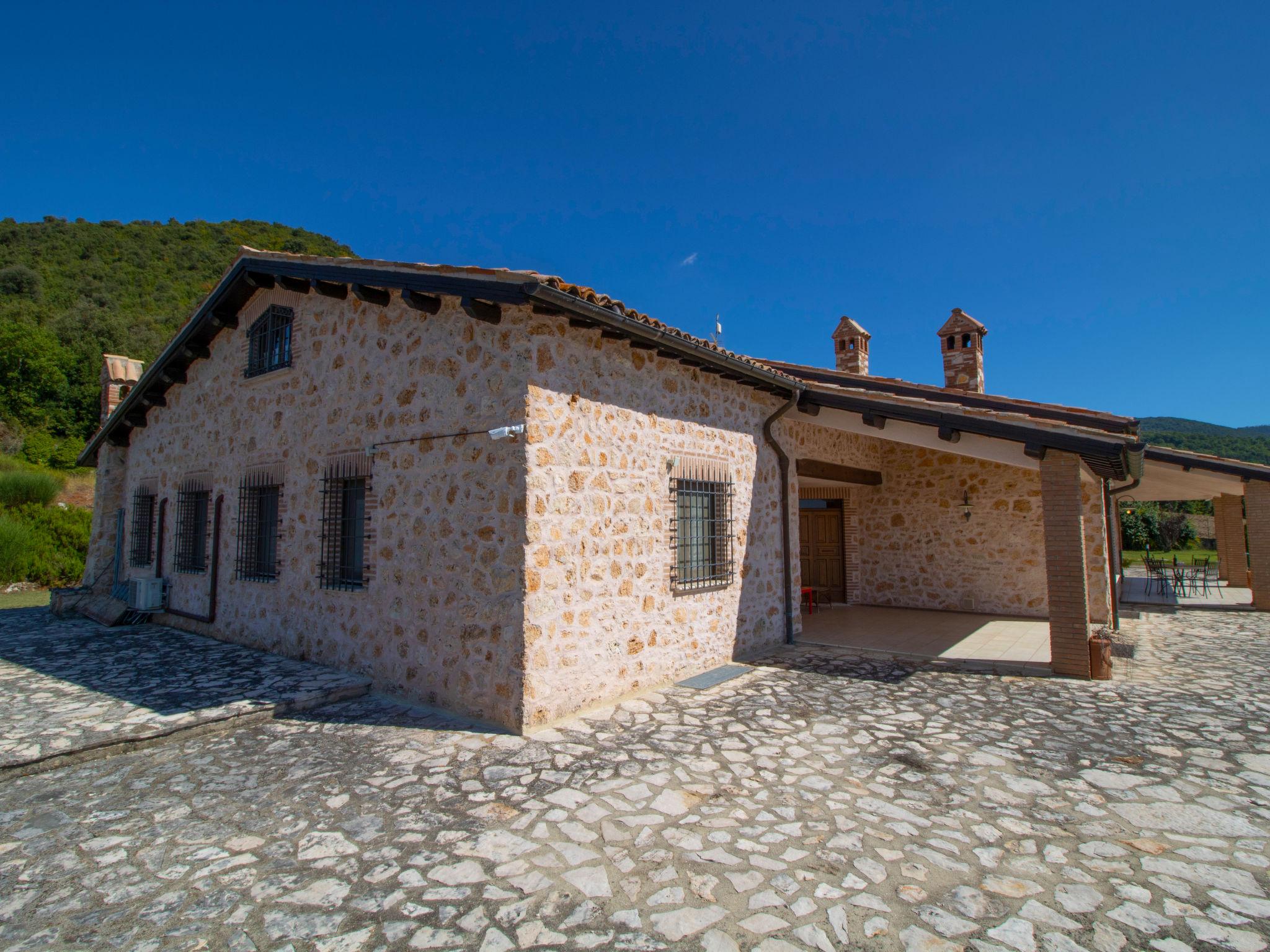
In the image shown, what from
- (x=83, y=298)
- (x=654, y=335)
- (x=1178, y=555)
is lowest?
(x=1178, y=555)

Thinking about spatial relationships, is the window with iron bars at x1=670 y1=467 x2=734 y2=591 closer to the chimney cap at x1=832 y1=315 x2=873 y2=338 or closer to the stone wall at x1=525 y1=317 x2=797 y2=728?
the stone wall at x1=525 y1=317 x2=797 y2=728

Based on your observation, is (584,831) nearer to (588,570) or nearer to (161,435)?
(588,570)

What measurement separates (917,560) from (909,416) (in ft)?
17.7

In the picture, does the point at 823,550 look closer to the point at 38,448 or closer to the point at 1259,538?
the point at 1259,538

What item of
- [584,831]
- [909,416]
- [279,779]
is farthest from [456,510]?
[909,416]

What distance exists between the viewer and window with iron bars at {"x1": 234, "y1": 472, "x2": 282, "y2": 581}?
27.9 ft

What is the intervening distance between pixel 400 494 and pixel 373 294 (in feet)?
6.67

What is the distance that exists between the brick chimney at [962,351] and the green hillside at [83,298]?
26142mm

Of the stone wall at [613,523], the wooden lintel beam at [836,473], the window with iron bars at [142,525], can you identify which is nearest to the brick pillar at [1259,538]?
the wooden lintel beam at [836,473]

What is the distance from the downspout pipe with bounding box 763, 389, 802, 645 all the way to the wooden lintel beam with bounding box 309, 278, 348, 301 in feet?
Answer: 17.5

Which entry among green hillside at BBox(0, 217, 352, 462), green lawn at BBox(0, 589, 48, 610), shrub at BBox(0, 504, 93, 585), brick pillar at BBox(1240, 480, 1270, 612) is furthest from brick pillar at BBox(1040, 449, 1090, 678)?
green hillside at BBox(0, 217, 352, 462)

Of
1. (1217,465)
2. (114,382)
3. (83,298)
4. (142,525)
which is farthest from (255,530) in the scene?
(83,298)

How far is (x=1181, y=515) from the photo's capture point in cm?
3034

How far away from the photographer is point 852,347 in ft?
44.0
